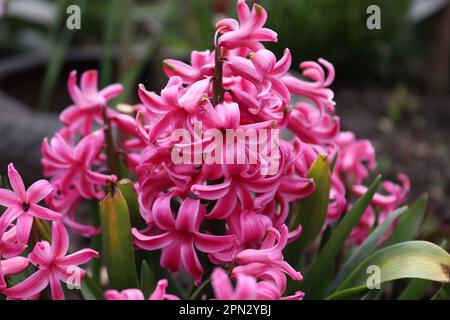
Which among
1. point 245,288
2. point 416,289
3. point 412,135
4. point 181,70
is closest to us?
point 245,288

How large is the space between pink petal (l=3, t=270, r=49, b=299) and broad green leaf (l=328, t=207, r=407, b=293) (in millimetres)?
433

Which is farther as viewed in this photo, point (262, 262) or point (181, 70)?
point (181, 70)

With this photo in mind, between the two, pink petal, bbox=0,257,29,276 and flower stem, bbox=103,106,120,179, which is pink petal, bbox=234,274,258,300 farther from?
flower stem, bbox=103,106,120,179

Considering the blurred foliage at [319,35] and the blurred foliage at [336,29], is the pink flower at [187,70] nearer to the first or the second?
the blurred foliage at [319,35]

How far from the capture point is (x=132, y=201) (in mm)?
958

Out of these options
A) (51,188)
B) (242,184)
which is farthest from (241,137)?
(51,188)

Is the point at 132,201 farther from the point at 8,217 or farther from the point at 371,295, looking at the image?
the point at 371,295

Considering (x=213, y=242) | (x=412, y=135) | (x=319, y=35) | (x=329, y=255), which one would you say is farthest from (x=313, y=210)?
(x=319, y=35)

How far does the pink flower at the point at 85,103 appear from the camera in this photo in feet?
3.50

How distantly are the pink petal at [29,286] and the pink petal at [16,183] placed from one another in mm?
85

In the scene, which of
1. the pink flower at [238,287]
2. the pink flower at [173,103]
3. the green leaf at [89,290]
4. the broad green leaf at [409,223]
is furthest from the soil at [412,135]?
the pink flower at [238,287]

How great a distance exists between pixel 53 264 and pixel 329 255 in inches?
15.1
